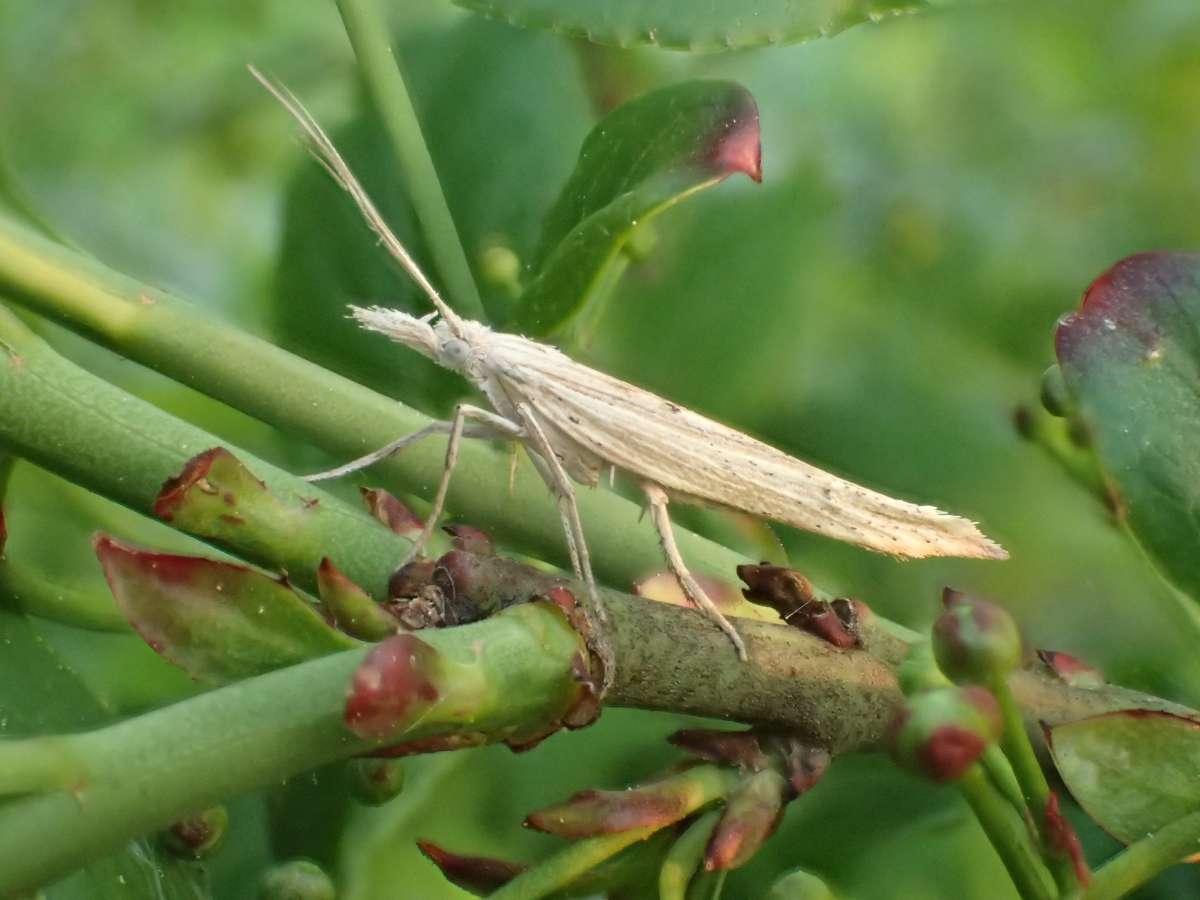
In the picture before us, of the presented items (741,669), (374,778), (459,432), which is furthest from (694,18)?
(374,778)

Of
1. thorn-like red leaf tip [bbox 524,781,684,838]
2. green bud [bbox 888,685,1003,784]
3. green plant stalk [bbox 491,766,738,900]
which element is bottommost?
green plant stalk [bbox 491,766,738,900]

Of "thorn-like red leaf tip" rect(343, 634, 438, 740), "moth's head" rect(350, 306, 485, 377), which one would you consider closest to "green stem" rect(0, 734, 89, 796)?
"thorn-like red leaf tip" rect(343, 634, 438, 740)

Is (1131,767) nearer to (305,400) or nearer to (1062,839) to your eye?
(1062,839)

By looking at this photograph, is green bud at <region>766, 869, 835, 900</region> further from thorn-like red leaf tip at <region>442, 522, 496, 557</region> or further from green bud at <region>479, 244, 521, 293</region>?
green bud at <region>479, 244, 521, 293</region>

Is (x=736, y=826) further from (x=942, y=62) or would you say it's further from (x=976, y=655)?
(x=942, y=62)

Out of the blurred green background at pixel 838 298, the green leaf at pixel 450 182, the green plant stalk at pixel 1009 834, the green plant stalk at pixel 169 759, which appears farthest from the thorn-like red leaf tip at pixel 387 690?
the green leaf at pixel 450 182

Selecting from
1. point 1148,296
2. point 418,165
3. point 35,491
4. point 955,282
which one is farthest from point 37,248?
point 955,282

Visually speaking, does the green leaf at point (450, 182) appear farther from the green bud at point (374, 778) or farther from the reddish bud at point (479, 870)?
the reddish bud at point (479, 870)
